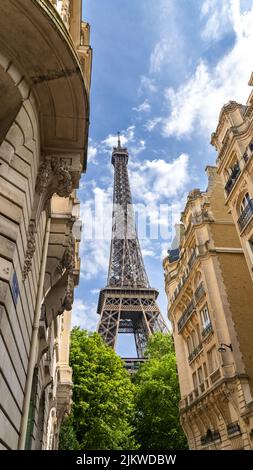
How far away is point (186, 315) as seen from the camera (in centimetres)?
2986

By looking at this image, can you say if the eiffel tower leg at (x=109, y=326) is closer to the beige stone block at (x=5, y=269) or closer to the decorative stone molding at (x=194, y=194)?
the decorative stone molding at (x=194, y=194)

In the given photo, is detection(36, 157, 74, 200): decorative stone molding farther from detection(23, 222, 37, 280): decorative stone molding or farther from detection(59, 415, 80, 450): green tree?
detection(59, 415, 80, 450): green tree

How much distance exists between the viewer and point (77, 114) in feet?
24.8

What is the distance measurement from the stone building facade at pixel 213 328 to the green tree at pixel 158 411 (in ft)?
21.2

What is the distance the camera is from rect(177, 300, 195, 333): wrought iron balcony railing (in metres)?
28.8

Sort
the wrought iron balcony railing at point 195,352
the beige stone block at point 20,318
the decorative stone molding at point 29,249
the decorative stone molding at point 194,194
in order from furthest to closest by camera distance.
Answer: the decorative stone molding at point 194,194, the wrought iron balcony railing at point 195,352, the decorative stone molding at point 29,249, the beige stone block at point 20,318

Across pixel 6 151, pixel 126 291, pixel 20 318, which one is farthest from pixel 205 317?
pixel 126 291

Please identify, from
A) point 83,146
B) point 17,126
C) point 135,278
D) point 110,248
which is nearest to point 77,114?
point 83,146

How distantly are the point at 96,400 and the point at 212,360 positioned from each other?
29.3ft

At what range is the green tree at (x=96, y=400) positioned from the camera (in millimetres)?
24859

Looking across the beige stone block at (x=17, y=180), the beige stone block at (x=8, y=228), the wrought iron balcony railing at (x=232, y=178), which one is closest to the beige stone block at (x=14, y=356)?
the beige stone block at (x=8, y=228)

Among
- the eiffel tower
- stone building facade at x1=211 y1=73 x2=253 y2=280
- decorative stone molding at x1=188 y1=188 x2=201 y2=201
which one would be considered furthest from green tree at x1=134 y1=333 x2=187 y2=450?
the eiffel tower
